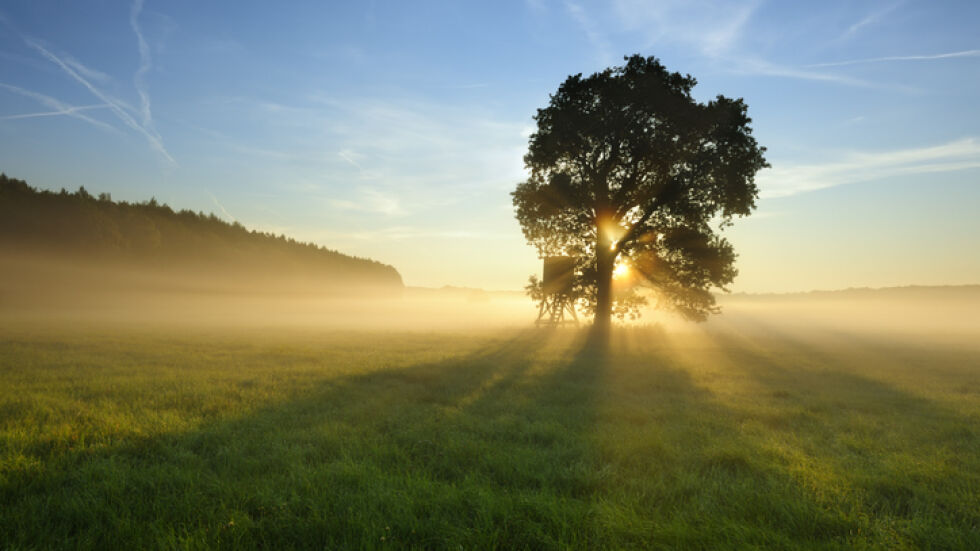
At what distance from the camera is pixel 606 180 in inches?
934

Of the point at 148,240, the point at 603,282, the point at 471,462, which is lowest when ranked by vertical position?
the point at 471,462

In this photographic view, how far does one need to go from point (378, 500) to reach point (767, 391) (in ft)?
33.9

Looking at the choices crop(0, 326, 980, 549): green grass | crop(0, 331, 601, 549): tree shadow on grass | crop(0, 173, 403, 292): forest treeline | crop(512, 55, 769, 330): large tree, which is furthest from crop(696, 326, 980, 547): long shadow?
crop(0, 173, 403, 292): forest treeline

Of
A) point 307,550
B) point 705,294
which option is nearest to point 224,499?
point 307,550

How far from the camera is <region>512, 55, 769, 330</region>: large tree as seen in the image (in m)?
22.2

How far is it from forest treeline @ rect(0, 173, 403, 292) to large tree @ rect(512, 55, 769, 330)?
42.5m

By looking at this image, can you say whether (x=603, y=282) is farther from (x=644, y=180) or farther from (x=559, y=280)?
(x=644, y=180)

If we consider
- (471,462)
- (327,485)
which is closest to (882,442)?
(471,462)

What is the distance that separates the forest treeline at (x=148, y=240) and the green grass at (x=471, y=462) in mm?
37440

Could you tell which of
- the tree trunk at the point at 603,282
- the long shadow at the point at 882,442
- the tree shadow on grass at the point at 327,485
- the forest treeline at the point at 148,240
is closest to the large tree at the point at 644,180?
the tree trunk at the point at 603,282

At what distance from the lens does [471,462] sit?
5250 mm

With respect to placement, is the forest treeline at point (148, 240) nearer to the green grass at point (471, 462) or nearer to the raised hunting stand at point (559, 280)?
the green grass at point (471, 462)

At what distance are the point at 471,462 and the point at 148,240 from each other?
180 ft

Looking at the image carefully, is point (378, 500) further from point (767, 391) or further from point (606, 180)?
point (606, 180)
